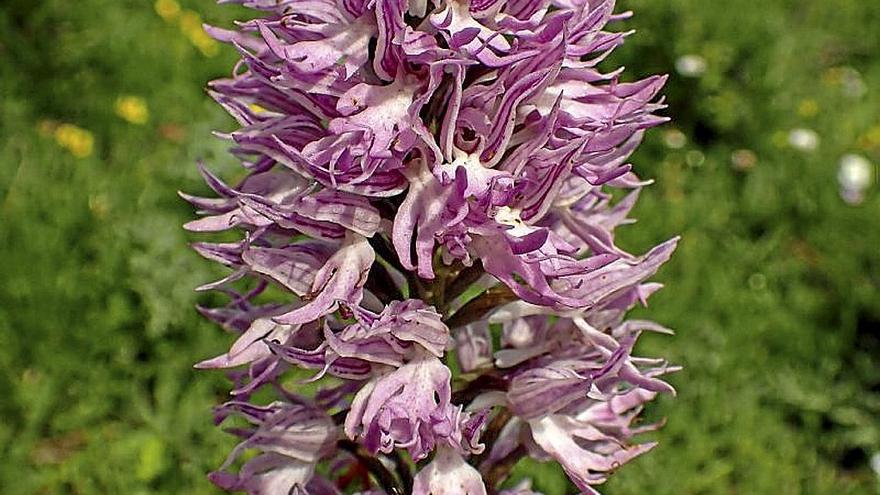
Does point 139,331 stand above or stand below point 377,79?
below

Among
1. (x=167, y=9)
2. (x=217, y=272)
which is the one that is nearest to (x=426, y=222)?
(x=217, y=272)

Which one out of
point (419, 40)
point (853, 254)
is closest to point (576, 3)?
point (419, 40)

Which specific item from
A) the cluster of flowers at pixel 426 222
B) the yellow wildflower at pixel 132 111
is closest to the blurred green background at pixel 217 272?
the yellow wildflower at pixel 132 111

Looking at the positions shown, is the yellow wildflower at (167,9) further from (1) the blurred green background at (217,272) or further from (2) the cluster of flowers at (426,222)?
(2) the cluster of flowers at (426,222)

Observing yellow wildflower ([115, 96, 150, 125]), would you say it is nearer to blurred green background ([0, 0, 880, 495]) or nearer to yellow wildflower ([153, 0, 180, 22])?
blurred green background ([0, 0, 880, 495])

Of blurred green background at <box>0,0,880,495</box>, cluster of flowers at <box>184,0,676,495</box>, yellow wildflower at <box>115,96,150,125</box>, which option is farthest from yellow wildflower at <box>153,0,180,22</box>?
cluster of flowers at <box>184,0,676,495</box>

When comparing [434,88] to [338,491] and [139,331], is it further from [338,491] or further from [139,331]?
[139,331]
